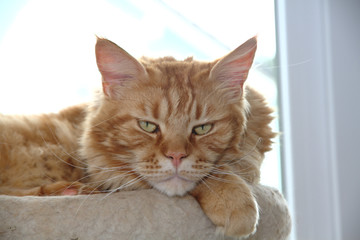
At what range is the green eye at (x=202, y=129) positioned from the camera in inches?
60.4

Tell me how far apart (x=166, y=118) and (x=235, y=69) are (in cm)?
38

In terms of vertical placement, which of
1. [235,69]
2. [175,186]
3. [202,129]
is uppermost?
[235,69]

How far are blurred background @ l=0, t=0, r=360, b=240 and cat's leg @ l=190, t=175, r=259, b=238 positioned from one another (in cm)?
86

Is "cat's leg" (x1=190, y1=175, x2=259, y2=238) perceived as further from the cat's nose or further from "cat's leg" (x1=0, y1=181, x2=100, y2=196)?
"cat's leg" (x1=0, y1=181, x2=100, y2=196)

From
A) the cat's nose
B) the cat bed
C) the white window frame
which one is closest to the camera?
the cat bed

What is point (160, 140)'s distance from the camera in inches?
57.8

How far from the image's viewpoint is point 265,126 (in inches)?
71.3

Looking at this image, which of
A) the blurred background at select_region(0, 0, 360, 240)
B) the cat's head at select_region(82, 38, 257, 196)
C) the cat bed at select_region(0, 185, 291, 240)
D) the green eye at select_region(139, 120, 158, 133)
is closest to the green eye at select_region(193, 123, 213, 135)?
the cat's head at select_region(82, 38, 257, 196)

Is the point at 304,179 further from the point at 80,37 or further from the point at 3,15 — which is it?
the point at 3,15

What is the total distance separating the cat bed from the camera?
1.25 m

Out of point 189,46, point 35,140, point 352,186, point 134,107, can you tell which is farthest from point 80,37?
point 352,186

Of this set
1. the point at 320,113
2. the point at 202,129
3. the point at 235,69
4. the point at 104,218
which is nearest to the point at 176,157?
the point at 202,129

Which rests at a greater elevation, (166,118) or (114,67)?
(114,67)

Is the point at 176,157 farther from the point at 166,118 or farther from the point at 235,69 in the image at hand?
the point at 235,69
